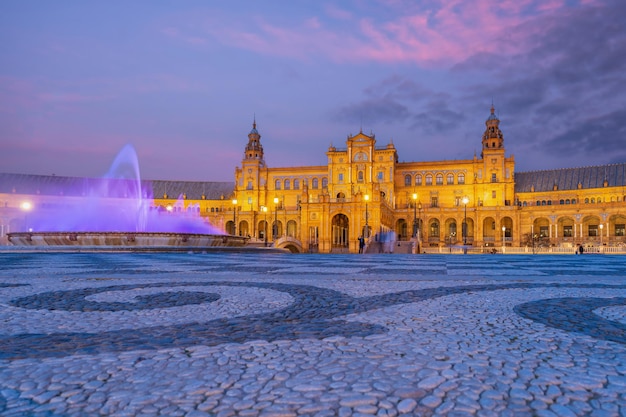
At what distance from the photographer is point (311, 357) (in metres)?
2.72

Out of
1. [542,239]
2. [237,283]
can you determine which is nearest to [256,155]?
[542,239]

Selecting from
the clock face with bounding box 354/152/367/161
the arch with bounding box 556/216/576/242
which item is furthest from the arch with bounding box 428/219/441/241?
the arch with bounding box 556/216/576/242

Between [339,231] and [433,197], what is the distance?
29.2 meters

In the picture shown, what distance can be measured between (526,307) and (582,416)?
3.03 meters

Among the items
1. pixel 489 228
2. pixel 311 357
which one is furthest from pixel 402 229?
pixel 311 357

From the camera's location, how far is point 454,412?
1.93 m

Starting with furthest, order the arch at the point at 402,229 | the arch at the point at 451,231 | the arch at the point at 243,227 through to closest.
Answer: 1. the arch at the point at 243,227
2. the arch at the point at 402,229
3. the arch at the point at 451,231

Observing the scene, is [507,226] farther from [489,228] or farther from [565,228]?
[565,228]

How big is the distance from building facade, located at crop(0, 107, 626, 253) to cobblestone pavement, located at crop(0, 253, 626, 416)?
60.0 metres

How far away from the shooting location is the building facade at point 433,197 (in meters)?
74.8

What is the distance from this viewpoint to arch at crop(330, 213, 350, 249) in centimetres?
5991

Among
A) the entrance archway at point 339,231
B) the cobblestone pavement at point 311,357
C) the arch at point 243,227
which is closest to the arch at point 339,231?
the entrance archway at point 339,231

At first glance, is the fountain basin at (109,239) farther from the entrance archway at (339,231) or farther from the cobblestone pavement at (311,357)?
the entrance archway at (339,231)

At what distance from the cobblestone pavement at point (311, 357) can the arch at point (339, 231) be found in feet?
178
